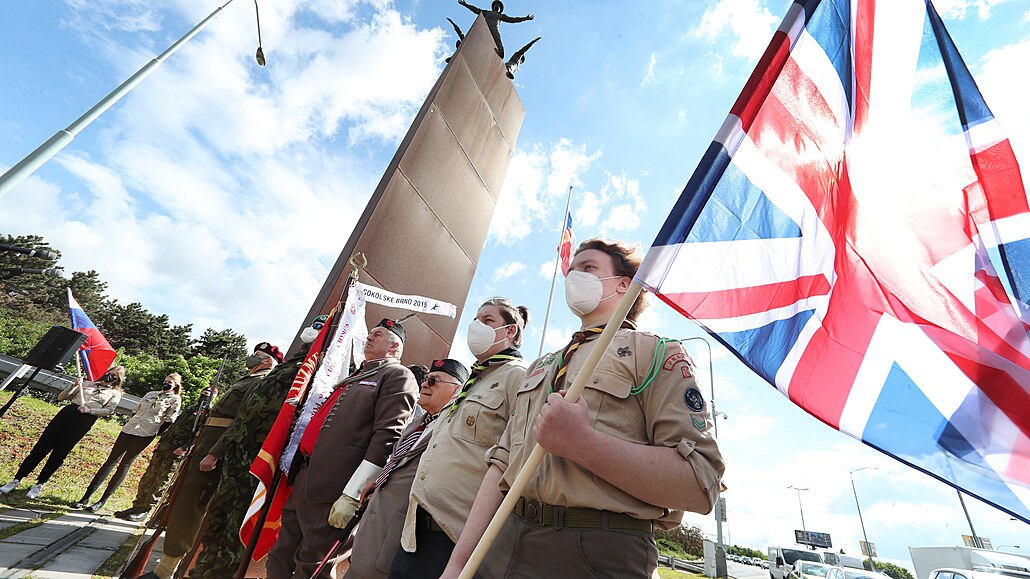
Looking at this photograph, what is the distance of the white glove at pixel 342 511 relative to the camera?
101 inches

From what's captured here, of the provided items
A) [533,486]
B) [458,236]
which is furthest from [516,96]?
[533,486]

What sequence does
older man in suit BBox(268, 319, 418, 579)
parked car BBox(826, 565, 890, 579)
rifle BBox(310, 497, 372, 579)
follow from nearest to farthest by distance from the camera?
rifle BBox(310, 497, 372, 579), older man in suit BBox(268, 319, 418, 579), parked car BBox(826, 565, 890, 579)

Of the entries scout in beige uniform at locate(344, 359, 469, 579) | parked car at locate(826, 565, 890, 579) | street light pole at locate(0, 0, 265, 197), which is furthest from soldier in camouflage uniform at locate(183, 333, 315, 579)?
parked car at locate(826, 565, 890, 579)

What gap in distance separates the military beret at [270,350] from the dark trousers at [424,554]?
12.8 ft

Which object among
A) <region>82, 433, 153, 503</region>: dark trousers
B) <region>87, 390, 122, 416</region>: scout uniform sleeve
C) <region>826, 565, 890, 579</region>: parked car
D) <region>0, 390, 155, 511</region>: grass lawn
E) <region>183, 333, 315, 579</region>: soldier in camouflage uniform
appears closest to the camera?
<region>183, 333, 315, 579</region>: soldier in camouflage uniform

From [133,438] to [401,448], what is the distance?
580 cm

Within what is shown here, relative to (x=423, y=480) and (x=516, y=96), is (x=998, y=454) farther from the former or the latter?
(x=516, y=96)

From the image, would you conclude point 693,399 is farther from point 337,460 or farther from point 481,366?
point 337,460

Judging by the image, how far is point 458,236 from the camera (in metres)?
6.93

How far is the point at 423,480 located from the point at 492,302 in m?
1.18

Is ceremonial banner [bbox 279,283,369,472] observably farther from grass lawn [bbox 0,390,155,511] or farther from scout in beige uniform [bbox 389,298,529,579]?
grass lawn [bbox 0,390,155,511]

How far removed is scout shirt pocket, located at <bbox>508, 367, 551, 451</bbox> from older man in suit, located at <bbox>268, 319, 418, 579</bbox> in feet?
4.61

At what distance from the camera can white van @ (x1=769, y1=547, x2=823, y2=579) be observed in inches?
842

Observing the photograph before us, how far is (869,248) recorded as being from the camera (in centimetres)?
161
